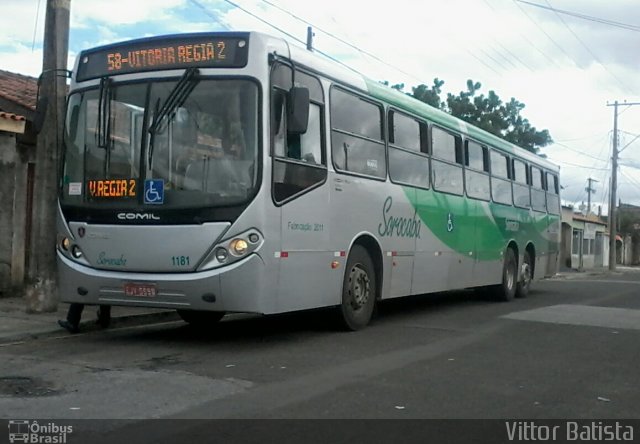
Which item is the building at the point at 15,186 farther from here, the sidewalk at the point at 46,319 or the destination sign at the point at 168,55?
the destination sign at the point at 168,55

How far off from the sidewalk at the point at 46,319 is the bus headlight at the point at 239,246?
293 centimetres

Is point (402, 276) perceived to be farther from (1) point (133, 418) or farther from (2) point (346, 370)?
(1) point (133, 418)

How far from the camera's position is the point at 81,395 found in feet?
19.3

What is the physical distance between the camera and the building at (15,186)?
40.5 feet

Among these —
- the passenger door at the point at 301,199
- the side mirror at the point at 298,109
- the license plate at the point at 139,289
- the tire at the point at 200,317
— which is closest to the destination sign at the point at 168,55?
the passenger door at the point at 301,199

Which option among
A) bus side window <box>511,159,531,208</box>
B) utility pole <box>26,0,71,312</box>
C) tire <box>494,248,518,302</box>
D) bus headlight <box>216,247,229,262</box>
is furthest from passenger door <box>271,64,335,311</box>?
bus side window <box>511,159,531,208</box>

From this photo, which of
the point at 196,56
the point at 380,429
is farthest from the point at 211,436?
the point at 196,56

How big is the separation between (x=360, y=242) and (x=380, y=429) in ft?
15.4

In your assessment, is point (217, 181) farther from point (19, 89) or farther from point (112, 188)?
point (19, 89)

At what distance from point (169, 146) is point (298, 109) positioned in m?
1.45

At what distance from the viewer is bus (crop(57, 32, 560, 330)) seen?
7656 millimetres

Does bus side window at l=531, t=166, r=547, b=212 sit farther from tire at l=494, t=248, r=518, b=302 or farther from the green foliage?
the green foliage

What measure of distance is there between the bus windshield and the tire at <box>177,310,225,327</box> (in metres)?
2.29

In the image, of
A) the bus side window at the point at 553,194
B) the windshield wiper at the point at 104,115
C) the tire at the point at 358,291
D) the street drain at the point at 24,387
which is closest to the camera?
the street drain at the point at 24,387
